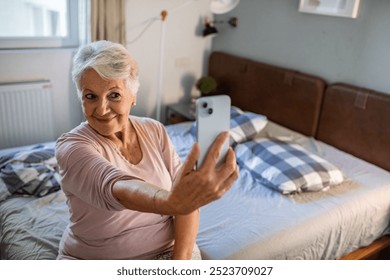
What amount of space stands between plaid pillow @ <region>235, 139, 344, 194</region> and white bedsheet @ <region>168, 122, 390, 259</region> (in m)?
0.04

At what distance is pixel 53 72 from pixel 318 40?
1612 mm

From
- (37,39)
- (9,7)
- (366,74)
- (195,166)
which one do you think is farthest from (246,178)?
(9,7)

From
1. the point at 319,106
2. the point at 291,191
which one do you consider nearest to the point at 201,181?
the point at 291,191

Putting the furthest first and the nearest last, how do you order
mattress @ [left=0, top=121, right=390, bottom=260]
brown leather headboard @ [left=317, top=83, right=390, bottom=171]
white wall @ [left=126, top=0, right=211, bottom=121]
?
white wall @ [left=126, top=0, right=211, bottom=121]
brown leather headboard @ [left=317, top=83, right=390, bottom=171]
mattress @ [left=0, top=121, right=390, bottom=260]

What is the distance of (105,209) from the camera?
876 mm

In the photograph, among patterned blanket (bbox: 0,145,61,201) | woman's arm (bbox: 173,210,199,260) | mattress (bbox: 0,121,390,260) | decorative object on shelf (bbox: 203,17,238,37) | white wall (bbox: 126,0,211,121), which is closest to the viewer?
woman's arm (bbox: 173,210,199,260)

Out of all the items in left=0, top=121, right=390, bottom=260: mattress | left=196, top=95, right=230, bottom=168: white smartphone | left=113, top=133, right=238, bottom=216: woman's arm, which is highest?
left=196, top=95, right=230, bottom=168: white smartphone

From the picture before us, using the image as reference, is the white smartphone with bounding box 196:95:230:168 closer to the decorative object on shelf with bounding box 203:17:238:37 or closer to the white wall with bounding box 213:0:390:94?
the white wall with bounding box 213:0:390:94

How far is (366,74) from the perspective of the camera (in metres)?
1.95

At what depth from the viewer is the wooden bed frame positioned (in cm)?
186

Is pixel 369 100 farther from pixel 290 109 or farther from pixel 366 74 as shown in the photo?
pixel 290 109

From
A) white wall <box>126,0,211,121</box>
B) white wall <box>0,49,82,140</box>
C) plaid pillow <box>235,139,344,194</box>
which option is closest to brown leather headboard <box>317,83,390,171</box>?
plaid pillow <box>235,139,344,194</box>

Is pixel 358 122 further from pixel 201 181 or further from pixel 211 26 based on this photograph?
pixel 201 181

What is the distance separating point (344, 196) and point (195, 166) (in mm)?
1234
